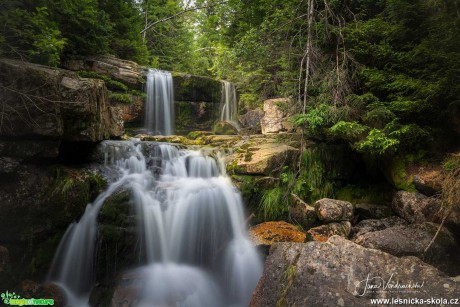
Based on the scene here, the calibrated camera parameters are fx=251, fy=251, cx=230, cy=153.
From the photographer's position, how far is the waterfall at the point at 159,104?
11.5 meters

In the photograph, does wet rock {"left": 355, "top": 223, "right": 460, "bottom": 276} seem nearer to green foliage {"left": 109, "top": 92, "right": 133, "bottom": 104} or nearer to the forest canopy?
the forest canopy

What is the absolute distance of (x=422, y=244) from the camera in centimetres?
414

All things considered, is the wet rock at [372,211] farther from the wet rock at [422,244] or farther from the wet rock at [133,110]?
the wet rock at [133,110]

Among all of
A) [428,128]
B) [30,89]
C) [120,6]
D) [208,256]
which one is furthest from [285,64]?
[120,6]

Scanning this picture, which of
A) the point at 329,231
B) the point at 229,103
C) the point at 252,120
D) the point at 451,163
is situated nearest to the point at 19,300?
the point at 329,231

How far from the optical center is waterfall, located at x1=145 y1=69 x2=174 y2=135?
1152 centimetres

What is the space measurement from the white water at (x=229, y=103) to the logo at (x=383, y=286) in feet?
33.9

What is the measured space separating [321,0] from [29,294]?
900cm

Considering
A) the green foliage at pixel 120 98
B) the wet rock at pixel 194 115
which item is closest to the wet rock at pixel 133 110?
the green foliage at pixel 120 98

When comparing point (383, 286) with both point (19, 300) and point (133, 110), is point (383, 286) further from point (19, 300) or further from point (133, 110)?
point (133, 110)

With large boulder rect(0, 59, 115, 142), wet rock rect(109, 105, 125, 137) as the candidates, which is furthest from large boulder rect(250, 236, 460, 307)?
wet rock rect(109, 105, 125, 137)

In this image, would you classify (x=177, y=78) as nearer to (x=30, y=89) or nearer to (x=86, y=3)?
(x=86, y=3)

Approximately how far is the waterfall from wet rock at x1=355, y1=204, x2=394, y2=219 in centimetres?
866

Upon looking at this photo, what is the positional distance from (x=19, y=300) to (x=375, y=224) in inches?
269
